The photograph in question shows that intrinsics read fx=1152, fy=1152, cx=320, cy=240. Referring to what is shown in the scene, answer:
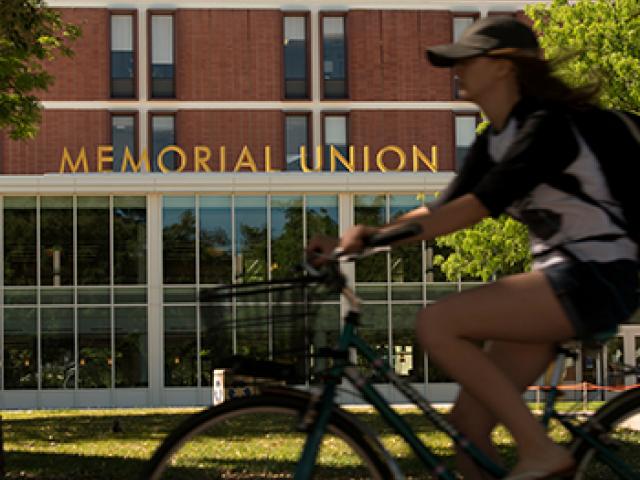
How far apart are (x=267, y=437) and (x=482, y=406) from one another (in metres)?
0.62

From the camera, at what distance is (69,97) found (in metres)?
33.5

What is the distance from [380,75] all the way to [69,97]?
914cm

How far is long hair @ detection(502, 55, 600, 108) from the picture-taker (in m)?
3.22

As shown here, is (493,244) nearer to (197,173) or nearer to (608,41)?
(608,41)

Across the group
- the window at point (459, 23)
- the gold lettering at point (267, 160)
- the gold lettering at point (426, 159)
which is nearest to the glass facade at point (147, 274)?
the gold lettering at point (426, 159)

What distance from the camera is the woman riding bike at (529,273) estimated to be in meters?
3.03

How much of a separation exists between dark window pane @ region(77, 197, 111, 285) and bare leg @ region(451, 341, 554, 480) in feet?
93.0

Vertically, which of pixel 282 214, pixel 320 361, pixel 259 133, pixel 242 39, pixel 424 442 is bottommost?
pixel 424 442

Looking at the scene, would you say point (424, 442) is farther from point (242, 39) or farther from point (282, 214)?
point (242, 39)

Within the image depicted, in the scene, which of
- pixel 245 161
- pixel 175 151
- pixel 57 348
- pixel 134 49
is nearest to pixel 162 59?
pixel 134 49

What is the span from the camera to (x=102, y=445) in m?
13.6

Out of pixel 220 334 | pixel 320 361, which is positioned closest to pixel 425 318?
pixel 320 361

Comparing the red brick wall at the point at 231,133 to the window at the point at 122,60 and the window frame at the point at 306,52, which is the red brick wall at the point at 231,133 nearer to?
the window frame at the point at 306,52

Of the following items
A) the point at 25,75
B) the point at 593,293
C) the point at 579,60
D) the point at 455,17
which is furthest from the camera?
the point at 455,17
